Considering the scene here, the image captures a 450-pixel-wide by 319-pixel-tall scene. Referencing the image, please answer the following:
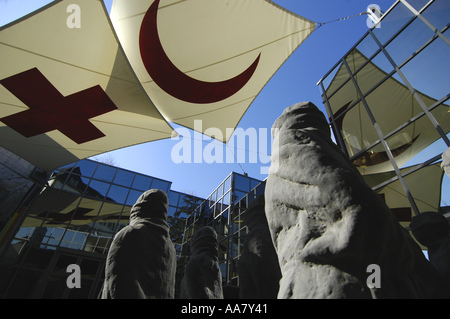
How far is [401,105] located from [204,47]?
5420mm

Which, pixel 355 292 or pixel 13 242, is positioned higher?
pixel 13 242

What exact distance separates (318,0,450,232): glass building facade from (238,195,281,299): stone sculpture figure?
11.8 ft

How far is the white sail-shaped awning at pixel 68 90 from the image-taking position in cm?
469

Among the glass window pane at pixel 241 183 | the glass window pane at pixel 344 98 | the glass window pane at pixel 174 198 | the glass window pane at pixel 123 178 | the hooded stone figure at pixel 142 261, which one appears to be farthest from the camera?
the glass window pane at pixel 174 198

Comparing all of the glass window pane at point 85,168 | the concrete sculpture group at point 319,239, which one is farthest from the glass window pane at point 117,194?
the concrete sculpture group at point 319,239

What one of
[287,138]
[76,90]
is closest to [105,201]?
[76,90]

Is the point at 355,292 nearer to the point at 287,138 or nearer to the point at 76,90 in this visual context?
the point at 287,138

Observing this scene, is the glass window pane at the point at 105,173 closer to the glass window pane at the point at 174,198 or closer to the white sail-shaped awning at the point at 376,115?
the glass window pane at the point at 174,198

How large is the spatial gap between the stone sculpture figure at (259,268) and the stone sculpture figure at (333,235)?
1.40 metres

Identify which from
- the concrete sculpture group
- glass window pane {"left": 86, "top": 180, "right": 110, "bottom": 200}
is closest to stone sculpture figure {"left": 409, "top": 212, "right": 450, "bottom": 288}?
the concrete sculpture group

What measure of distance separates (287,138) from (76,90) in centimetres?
574

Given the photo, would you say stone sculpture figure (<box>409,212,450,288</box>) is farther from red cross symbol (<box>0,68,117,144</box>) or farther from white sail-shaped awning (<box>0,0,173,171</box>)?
red cross symbol (<box>0,68,117,144</box>)

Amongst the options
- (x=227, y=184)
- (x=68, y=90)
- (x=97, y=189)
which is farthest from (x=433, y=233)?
(x=97, y=189)

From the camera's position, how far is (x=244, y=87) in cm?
757
